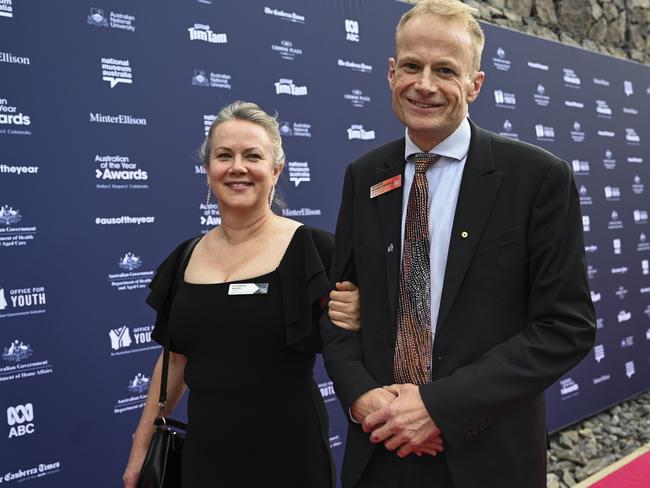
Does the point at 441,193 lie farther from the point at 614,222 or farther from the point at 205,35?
the point at 614,222

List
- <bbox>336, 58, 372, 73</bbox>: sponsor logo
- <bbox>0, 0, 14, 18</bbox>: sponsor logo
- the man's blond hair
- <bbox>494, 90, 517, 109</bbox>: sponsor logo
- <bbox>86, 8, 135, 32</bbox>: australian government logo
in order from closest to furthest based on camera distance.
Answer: the man's blond hair
<bbox>0, 0, 14, 18</bbox>: sponsor logo
<bbox>86, 8, 135, 32</bbox>: australian government logo
<bbox>336, 58, 372, 73</bbox>: sponsor logo
<bbox>494, 90, 517, 109</bbox>: sponsor logo

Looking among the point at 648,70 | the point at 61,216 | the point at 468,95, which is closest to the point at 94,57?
the point at 61,216

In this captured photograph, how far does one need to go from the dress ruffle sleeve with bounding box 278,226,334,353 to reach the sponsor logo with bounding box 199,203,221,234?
5.03 ft

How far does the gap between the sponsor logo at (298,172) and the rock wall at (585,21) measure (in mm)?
2331

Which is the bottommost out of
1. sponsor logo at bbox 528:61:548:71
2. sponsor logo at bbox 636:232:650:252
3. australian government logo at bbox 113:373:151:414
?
australian government logo at bbox 113:373:151:414

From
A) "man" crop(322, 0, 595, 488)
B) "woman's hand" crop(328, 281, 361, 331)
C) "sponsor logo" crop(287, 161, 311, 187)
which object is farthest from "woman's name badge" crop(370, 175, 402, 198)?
"sponsor logo" crop(287, 161, 311, 187)

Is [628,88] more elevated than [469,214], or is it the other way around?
[628,88]

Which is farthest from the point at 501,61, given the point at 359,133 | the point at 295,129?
the point at 295,129

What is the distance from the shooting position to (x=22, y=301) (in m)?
2.60

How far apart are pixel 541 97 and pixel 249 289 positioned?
4369 millimetres

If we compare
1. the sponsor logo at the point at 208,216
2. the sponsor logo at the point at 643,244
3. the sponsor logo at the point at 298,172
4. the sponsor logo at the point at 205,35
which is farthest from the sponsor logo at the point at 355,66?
the sponsor logo at the point at 643,244

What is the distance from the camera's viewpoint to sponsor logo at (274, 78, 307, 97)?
11.5 ft

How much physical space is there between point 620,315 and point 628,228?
0.90 metres

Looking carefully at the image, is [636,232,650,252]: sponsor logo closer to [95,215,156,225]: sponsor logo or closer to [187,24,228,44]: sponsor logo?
[187,24,228,44]: sponsor logo
